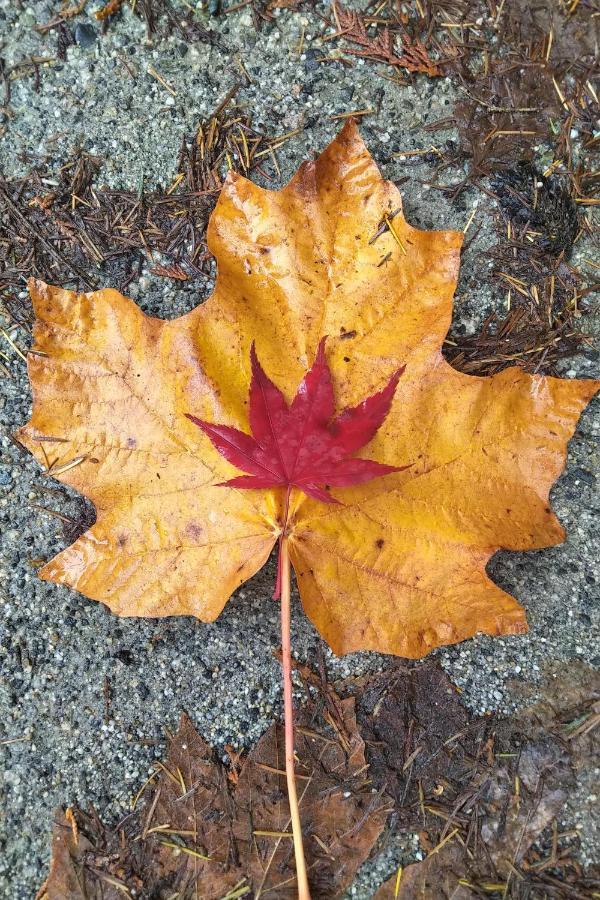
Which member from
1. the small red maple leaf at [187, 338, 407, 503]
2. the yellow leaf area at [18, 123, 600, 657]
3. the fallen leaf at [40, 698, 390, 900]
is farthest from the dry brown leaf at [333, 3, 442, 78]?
the fallen leaf at [40, 698, 390, 900]

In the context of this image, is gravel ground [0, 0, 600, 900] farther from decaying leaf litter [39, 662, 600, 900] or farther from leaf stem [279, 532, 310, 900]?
leaf stem [279, 532, 310, 900]

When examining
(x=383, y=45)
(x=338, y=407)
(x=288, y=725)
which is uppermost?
(x=383, y=45)

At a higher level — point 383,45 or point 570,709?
point 383,45

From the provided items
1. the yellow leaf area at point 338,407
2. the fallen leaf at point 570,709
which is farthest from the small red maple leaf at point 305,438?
the fallen leaf at point 570,709

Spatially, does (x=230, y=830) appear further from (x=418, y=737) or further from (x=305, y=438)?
(x=305, y=438)

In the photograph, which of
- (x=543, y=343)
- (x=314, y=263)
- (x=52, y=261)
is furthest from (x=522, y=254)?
(x=52, y=261)

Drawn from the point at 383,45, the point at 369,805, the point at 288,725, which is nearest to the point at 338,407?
the point at 288,725

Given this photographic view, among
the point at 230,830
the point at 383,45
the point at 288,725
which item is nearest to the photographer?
the point at 288,725

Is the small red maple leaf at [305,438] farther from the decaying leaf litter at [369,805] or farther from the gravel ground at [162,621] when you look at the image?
the decaying leaf litter at [369,805]
